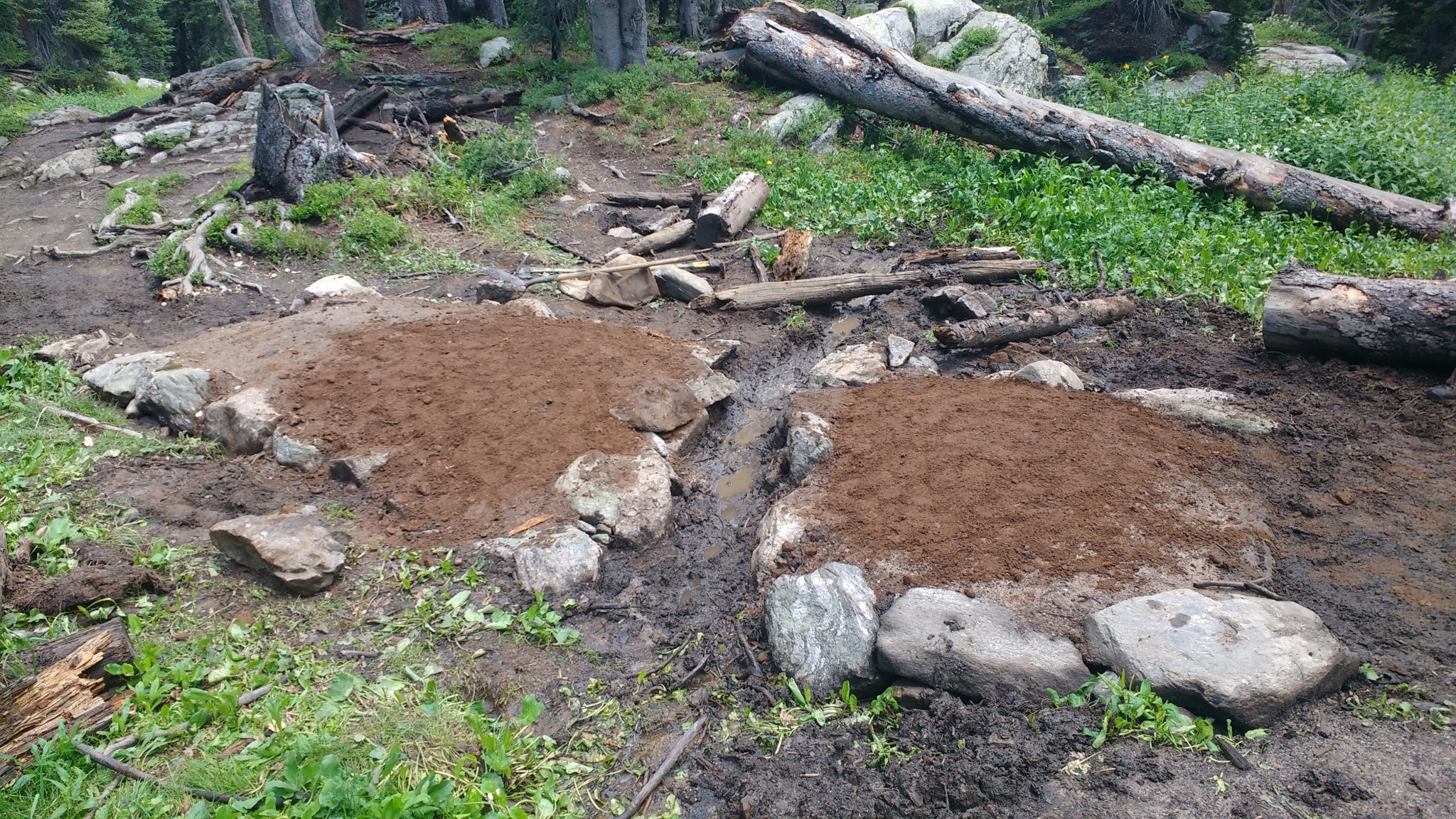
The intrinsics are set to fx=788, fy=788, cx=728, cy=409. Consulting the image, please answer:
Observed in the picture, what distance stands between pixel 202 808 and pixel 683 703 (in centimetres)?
182

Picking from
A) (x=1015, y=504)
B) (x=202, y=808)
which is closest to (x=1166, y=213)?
(x=1015, y=504)

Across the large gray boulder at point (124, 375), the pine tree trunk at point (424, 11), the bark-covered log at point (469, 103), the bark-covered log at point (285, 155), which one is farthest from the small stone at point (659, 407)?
the pine tree trunk at point (424, 11)

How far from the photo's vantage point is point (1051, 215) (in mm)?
8258

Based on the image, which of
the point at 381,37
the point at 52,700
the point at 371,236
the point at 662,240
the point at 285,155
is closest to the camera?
the point at 52,700

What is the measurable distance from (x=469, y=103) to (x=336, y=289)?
6435mm

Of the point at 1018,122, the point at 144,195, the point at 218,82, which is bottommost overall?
the point at 144,195

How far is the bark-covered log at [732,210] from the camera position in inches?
346

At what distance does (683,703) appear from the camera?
11.7 ft

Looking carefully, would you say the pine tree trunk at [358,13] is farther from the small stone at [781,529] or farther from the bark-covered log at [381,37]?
the small stone at [781,529]

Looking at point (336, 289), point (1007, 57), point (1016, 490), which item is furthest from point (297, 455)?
point (1007, 57)

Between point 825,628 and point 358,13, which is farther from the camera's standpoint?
point 358,13

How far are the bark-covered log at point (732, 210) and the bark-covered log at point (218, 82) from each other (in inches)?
426

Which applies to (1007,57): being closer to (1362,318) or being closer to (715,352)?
(1362,318)

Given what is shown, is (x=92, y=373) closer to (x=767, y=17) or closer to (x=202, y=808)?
(x=202, y=808)
